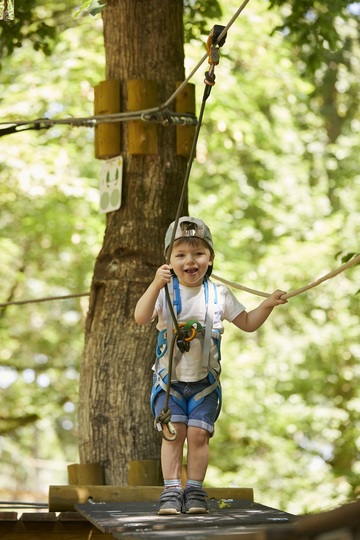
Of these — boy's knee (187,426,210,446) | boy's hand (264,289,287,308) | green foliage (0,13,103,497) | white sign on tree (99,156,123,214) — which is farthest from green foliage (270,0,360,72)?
boy's knee (187,426,210,446)

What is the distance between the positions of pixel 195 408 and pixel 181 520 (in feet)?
1.96

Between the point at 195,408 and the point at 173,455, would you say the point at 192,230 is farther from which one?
the point at 173,455

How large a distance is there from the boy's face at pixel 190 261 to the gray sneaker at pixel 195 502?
2.55 feet

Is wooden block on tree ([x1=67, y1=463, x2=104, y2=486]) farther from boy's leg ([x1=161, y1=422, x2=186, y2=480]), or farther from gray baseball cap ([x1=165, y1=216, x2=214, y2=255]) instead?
gray baseball cap ([x1=165, y1=216, x2=214, y2=255])

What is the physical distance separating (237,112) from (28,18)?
5.72 meters

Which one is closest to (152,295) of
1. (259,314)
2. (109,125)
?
(259,314)

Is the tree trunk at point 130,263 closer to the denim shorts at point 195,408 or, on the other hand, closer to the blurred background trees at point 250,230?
the denim shorts at point 195,408

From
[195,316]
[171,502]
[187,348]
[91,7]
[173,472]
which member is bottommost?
[171,502]

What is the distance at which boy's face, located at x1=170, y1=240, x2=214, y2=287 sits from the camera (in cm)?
387

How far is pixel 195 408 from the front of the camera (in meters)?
3.77

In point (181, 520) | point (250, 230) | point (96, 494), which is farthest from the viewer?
point (250, 230)

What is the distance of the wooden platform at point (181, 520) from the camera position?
9.47 feet

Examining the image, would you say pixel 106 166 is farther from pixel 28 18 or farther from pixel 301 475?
pixel 301 475

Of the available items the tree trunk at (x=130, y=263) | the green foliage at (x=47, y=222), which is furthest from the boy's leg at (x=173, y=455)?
the green foliage at (x=47, y=222)
